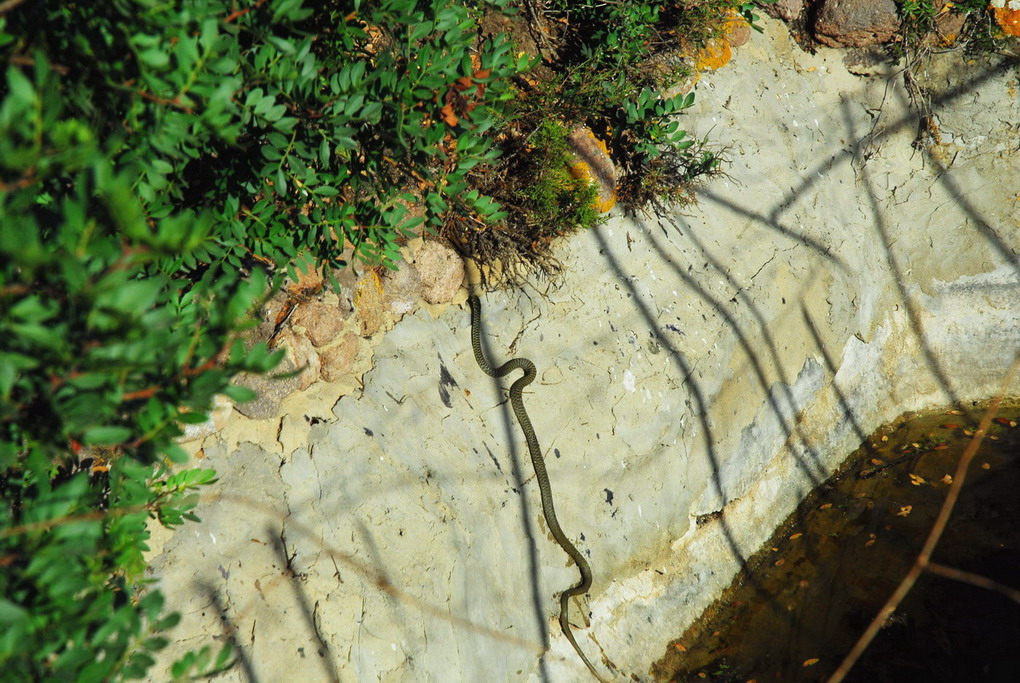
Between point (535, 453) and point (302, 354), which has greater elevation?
point (302, 354)

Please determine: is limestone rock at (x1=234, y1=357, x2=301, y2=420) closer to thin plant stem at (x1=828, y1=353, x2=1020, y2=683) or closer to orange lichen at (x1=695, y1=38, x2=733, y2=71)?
thin plant stem at (x1=828, y1=353, x2=1020, y2=683)

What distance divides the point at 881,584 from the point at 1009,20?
5.72 meters

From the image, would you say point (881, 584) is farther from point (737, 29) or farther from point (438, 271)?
point (737, 29)

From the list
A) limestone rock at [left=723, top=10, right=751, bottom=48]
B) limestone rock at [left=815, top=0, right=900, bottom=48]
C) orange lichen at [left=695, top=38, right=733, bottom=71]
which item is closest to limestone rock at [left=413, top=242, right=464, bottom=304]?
orange lichen at [left=695, top=38, right=733, bottom=71]

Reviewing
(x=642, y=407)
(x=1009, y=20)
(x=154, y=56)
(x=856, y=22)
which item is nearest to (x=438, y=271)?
(x=642, y=407)

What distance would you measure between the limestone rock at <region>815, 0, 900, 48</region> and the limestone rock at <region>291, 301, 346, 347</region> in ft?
18.9

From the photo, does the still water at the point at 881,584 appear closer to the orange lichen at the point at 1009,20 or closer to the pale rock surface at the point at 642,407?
the pale rock surface at the point at 642,407

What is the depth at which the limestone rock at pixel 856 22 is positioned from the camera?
6.40 metres

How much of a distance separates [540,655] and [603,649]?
1.78ft

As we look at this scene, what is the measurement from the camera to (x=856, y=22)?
6453mm

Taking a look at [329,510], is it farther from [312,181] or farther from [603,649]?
[603,649]

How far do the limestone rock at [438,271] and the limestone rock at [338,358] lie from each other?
2.20ft

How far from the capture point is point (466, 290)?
15.4 feet

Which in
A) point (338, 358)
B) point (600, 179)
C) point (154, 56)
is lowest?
point (154, 56)
